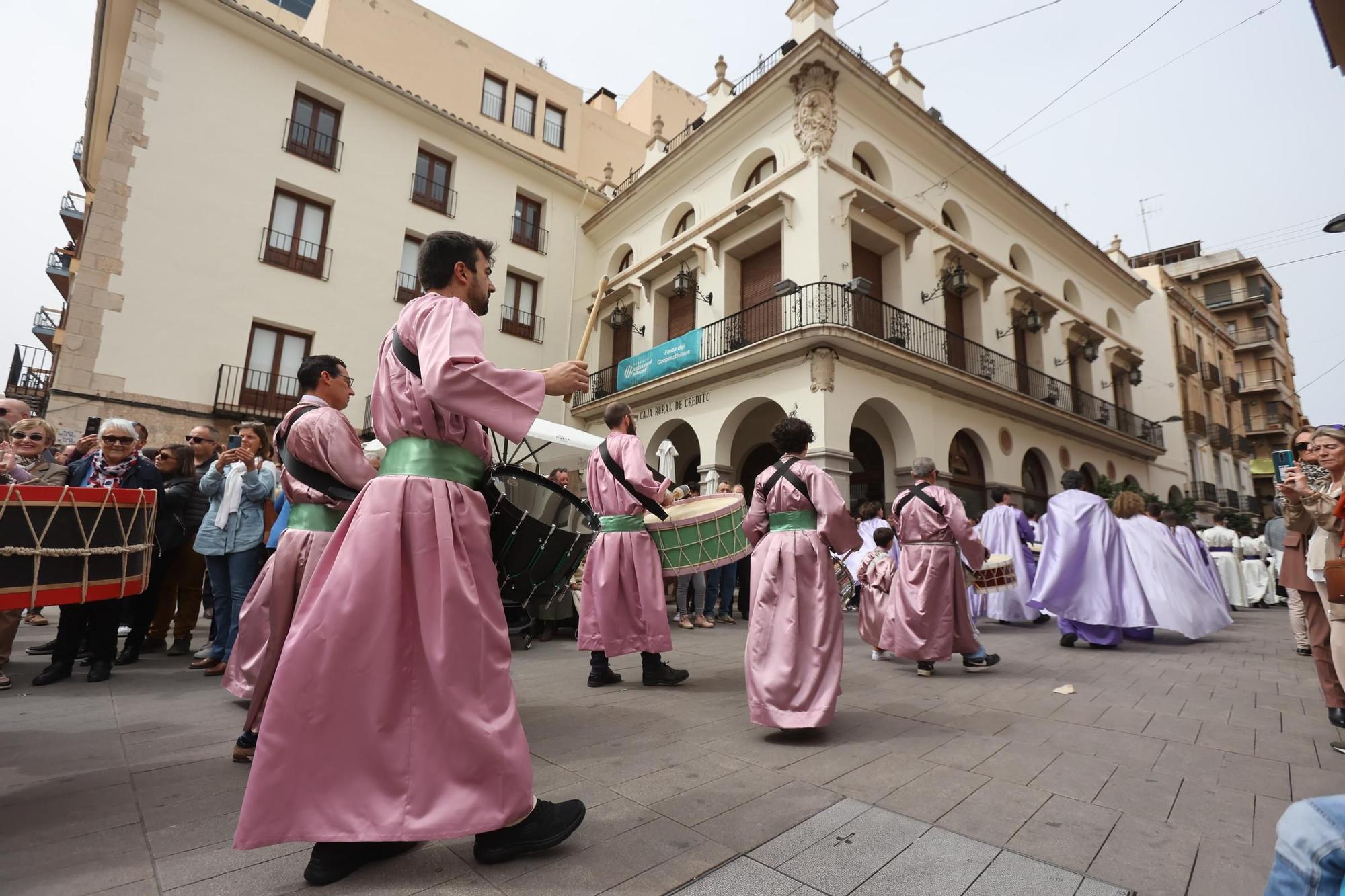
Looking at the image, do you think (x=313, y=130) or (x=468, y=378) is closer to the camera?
(x=468, y=378)

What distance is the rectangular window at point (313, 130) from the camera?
14.7 meters

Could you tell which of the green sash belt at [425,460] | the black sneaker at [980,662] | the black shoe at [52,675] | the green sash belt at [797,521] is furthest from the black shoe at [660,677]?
the black shoe at [52,675]

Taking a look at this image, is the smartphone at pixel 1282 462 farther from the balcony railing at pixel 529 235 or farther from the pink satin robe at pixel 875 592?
the balcony railing at pixel 529 235

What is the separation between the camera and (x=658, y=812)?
7.71 ft

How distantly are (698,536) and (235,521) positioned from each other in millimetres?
3577

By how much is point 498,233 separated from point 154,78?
7.61m

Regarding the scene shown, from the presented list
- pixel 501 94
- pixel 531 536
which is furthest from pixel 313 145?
pixel 531 536

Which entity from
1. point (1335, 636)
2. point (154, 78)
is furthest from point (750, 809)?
point (154, 78)

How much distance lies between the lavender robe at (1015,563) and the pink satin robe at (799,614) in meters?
6.67

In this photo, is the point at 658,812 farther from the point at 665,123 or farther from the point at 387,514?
the point at 665,123

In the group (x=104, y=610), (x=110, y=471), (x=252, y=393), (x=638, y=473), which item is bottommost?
(x=104, y=610)

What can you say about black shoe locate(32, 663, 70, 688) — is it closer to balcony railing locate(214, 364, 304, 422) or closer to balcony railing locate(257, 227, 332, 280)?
balcony railing locate(214, 364, 304, 422)

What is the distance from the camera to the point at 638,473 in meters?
4.70

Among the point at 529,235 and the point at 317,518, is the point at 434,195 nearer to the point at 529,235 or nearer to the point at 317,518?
the point at 529,235
